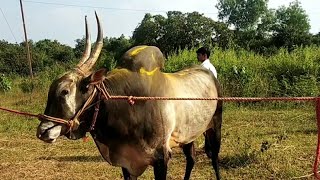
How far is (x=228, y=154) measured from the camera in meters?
6.58

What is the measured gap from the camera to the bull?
3.37m

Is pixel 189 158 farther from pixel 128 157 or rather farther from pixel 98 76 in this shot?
pixel 98 76

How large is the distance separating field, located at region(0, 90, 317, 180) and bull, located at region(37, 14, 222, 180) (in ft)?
6.02

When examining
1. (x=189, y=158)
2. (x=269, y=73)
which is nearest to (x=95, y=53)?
(x=189, y=158)

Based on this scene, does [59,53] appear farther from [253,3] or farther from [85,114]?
[85,114]

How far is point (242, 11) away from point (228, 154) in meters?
49.9

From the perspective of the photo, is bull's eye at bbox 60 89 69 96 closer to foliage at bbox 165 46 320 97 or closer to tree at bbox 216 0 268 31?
foliage at bbox 165 46 320 97

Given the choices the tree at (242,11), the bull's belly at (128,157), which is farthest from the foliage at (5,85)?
the tree at (242,11)

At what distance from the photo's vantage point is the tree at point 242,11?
53.6 metres

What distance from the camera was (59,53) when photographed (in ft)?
137

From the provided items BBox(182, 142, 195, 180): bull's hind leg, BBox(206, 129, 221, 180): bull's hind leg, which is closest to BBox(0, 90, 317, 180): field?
BBox(206, 129, 221, 180): bull's hind leg

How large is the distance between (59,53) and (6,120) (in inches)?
1245

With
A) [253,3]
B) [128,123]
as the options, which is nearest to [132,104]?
[128,123]

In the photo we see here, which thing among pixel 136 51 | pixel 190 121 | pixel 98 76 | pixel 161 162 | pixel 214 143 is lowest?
pixel 214 143
